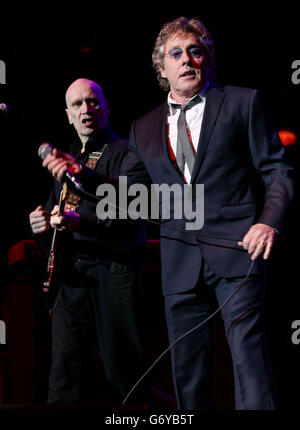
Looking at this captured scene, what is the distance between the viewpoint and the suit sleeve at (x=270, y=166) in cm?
234

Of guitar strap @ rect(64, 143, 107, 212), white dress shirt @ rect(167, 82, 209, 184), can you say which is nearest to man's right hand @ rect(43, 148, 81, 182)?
white dress shirt @ rect(167, 82, 209, 184)

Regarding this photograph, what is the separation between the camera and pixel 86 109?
11.1ft

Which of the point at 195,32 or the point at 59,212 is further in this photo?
the point at 59,212

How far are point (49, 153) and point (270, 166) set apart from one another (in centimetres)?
91

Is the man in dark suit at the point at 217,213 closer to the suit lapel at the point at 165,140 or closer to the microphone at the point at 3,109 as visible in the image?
the suit lapel at the point at 165,140

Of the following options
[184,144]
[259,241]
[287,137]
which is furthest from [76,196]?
[287,137]

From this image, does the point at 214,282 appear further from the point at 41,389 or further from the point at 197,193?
the point at 41,389

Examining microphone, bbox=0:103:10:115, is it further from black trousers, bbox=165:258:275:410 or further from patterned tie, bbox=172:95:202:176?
black trousers, bbox=165:258:275:410

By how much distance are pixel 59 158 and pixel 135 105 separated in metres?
2.75

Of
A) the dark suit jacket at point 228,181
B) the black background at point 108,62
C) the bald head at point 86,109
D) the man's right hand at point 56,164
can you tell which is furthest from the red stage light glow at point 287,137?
the man's right hand at point 56,164

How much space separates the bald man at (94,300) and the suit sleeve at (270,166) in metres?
0.89

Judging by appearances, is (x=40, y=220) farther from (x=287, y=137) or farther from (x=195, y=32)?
(x=287, y=137)

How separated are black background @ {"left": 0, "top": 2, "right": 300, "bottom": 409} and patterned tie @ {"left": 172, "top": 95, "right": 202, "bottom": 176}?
200 centimetres
